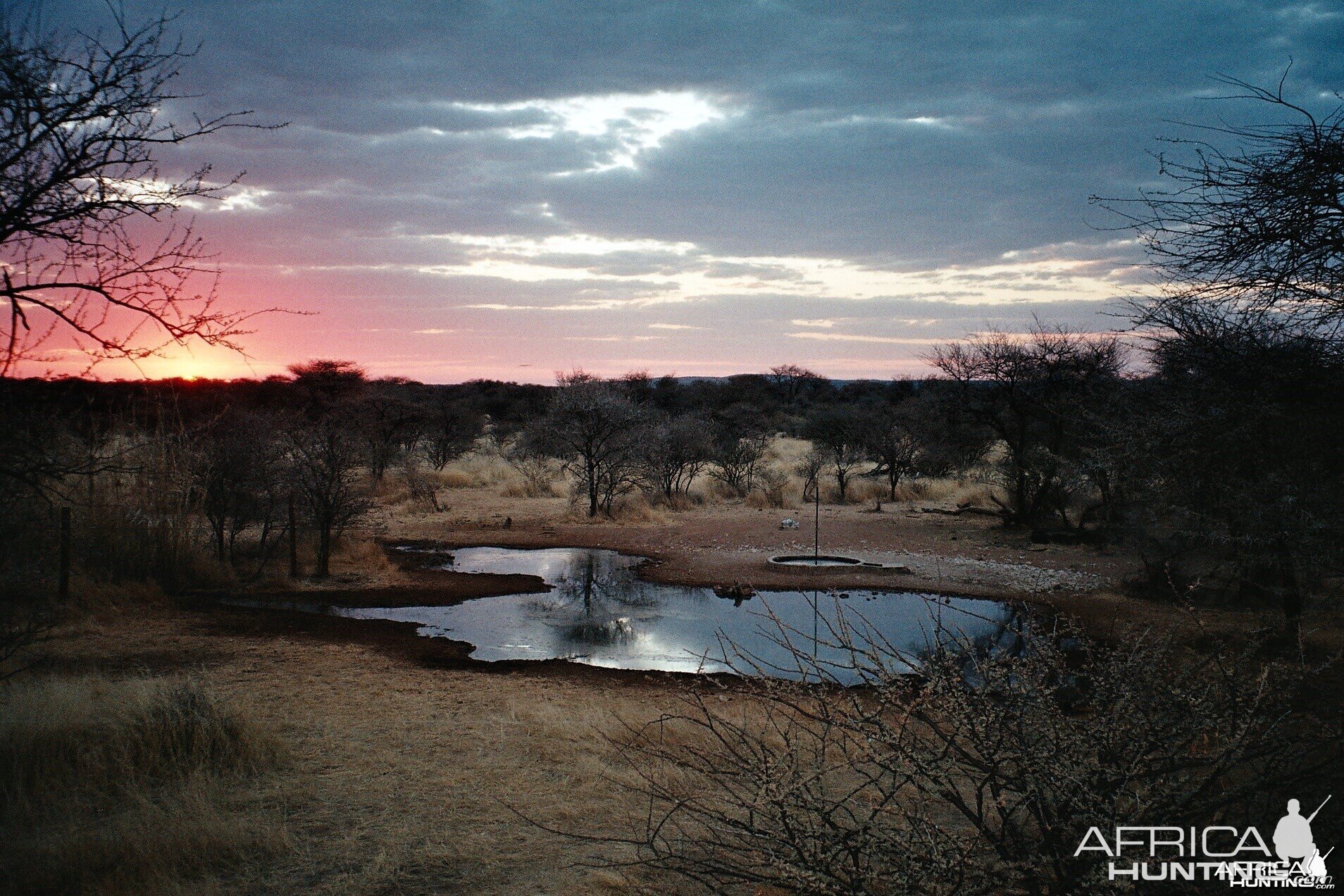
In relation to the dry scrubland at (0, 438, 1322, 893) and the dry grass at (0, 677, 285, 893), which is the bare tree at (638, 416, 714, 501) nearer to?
the dry scrubland at (0, 438, 1322, 893)

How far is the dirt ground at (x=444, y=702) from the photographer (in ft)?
15.3

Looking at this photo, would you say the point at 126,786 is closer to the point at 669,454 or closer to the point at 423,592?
the point at 423,592

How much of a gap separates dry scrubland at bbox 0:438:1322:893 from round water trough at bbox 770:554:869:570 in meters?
4.94

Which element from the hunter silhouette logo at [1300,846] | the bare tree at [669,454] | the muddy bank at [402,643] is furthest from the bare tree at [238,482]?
the hunter silhouette logo at [1300,846]

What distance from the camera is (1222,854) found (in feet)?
9.05

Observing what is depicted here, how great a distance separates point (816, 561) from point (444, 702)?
9.78m

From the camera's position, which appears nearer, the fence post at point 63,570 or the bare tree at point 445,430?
the fence post at point 63,570

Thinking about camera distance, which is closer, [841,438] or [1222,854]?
[1222,854]

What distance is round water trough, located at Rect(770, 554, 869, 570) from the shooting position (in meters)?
16.0

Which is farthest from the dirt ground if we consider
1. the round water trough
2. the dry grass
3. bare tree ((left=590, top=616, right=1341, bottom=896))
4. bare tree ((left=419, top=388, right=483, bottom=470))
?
bare tree ((left=419, top=388, right=483, bottom=470))

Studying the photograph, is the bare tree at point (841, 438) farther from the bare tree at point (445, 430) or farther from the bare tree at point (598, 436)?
the bare tree at point (445, 430)

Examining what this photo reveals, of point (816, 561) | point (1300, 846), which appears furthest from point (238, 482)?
point (1300, 846)

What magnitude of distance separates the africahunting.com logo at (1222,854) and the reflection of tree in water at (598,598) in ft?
28.9

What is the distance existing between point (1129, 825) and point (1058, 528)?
734 inches
